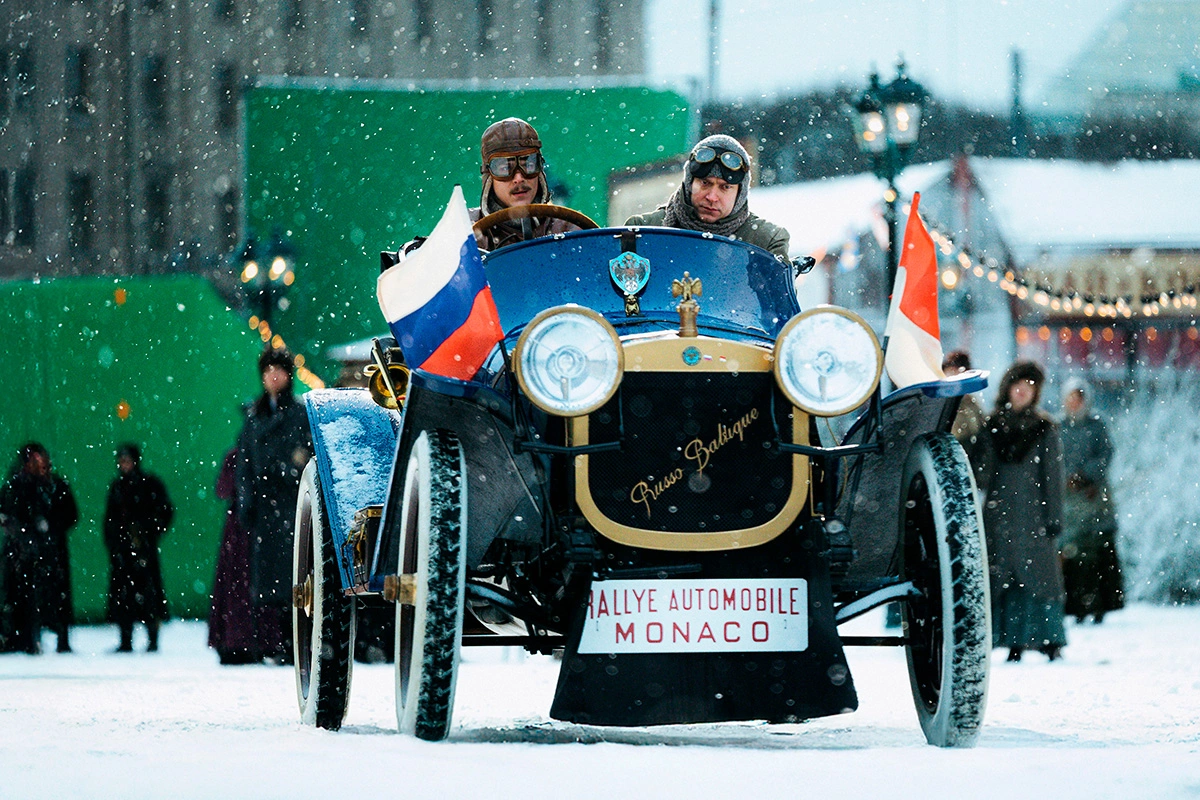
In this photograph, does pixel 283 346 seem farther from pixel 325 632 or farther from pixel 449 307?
pixel 449 307

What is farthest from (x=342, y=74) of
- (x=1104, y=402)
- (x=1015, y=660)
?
(x=1015, y=660)

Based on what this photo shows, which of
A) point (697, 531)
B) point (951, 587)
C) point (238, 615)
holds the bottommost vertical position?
point (238, 615)

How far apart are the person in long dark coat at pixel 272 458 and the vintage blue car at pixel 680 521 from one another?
522 centimetres

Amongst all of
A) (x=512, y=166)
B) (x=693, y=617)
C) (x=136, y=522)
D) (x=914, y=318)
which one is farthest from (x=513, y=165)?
(x=136, y=522)

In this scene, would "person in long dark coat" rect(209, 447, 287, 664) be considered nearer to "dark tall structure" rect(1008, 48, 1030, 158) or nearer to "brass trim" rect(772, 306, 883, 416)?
"brass trim" rect(772, 306, 883, 416)

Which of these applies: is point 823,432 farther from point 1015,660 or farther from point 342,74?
point 342,74

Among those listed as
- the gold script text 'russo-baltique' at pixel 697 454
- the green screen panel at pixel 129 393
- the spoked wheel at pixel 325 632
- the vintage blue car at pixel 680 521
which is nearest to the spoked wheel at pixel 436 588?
the vintage blue car at pixel 680 521

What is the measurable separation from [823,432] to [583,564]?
0.95m

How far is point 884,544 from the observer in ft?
18.0

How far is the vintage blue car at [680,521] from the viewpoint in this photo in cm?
462

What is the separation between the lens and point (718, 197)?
622 cm

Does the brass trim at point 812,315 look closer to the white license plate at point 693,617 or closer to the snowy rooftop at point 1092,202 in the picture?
the white license plate at point 693,617

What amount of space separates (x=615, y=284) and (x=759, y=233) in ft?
3.60

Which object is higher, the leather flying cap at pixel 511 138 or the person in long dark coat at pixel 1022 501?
the leather flying cap at pixel 511 138
